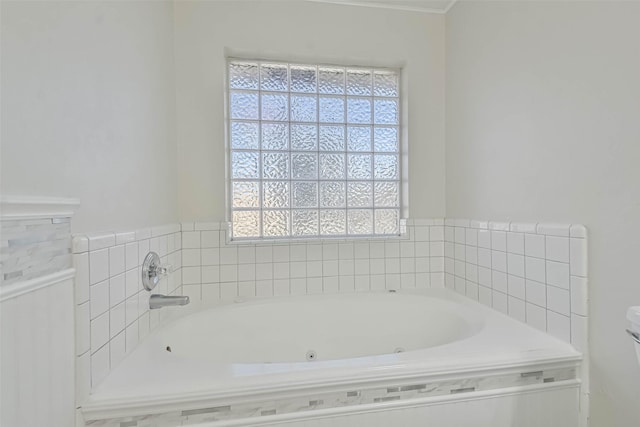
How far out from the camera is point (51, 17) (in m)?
0.87

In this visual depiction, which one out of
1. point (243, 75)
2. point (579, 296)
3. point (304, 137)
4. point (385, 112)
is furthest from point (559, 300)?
point (243, 75)

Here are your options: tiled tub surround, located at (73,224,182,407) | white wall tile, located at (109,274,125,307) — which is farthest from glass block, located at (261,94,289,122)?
white wall tile, located at (109,274,125,307)

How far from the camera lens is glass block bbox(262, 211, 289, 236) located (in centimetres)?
210

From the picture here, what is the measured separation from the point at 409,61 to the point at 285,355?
6.64 feet

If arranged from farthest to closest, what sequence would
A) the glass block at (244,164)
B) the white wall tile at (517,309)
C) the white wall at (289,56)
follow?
1. the glass block at (244,164)
2. the white wall at (289,56)
3. the white wall tile at (517,309)

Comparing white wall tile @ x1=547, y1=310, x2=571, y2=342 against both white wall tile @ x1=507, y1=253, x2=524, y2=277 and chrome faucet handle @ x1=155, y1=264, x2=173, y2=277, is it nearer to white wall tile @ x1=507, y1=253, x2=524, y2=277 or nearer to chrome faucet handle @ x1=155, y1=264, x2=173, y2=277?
white wall tile @ x1=507, y1=253, x2=524, y2=277

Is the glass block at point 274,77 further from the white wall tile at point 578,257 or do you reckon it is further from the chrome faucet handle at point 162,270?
the white wall tile at point 578,257

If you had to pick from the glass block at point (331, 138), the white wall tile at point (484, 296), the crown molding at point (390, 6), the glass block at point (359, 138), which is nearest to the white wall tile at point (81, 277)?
the glass block at point (331, 138)

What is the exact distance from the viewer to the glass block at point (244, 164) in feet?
6.76

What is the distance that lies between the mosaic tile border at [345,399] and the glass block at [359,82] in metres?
1.79

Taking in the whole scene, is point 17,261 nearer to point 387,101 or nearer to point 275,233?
point 275,233

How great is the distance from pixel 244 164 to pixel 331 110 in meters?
0.68

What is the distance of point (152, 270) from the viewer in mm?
1450

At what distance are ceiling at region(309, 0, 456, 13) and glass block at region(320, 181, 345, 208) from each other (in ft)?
3.79
